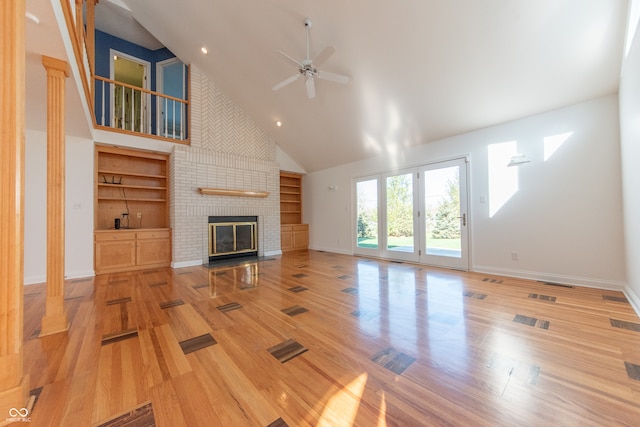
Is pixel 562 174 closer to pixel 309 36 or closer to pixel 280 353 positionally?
pixel 309 36

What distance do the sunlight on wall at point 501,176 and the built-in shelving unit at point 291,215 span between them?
4978 mm

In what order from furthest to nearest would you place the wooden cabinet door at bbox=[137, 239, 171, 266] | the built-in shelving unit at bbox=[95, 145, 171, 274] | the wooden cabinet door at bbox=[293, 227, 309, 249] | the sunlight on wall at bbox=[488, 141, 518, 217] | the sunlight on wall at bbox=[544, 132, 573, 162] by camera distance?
the wooden cabinet door at bbox=[293, 227, 309, 249]
the wooden cabinet door at bbox=[137, 239, 171, 266]
the built-in shelving unit at bbox=[95, 145, 171, 274]
the sunlight on wall at bbox=[488, 141, 518, 217]
the sunlight on wall at bbox=[544, 132, 573, 162]

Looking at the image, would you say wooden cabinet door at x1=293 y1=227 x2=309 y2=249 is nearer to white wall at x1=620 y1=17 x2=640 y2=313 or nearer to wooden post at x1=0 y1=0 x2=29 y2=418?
wooden post at x1=0 y1=0 x2=29 y2=418

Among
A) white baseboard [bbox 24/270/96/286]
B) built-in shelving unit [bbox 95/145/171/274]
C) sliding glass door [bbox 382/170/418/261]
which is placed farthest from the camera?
sliding glass door [bbox 382/170/418/261]

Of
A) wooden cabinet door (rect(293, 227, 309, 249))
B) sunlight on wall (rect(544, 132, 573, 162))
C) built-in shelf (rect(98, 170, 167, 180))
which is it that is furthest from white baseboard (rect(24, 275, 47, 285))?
sunlight on wall (rect(544, 132, 573, 162))

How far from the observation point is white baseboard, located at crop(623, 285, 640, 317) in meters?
2.40

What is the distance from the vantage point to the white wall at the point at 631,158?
227 centimetres

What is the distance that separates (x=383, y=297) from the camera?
2.99m

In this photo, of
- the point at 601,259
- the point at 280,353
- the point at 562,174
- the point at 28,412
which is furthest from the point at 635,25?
the point at 28,412

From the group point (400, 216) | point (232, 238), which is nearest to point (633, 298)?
point (400, 216)

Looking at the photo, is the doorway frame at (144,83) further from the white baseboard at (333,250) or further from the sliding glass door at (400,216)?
the sliding glass door at (400,216)

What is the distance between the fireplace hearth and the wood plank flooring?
8.10ft

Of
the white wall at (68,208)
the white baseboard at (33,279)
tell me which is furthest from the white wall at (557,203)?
the white baseboard at (33,279)

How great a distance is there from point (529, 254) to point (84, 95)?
6.70m
